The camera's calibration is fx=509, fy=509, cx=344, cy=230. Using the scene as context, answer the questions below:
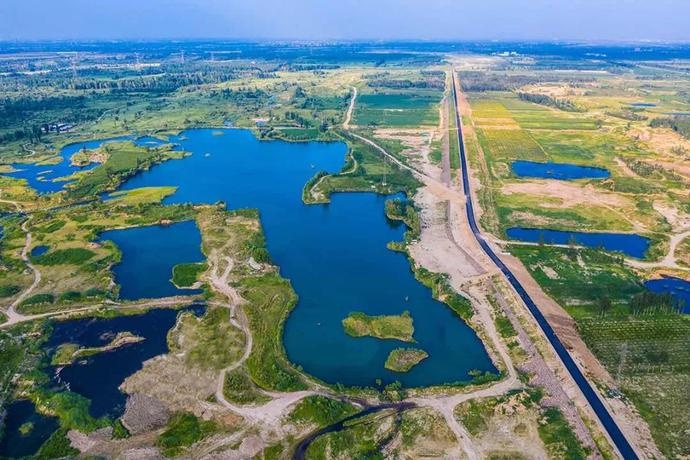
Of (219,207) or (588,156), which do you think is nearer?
(219,207)

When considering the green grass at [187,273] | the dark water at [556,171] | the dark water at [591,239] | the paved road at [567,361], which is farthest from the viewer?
the dark water at [556,171]

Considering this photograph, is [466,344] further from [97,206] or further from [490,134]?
[490,134]

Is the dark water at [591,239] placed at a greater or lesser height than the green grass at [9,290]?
greater

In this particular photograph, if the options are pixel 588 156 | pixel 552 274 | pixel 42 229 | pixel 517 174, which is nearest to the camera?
pixel 552 274

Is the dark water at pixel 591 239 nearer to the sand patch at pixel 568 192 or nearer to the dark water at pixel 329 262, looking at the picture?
the sand patch at pixel 568 192

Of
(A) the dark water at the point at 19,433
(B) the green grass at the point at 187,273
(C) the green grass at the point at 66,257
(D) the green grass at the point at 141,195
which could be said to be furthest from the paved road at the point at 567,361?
(D) the green grass at the point at 141,195

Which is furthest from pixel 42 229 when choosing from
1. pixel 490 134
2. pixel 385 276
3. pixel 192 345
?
pixel 490 134

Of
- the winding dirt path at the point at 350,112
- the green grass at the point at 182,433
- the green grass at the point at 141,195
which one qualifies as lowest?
the green grass at the point at 182,433
